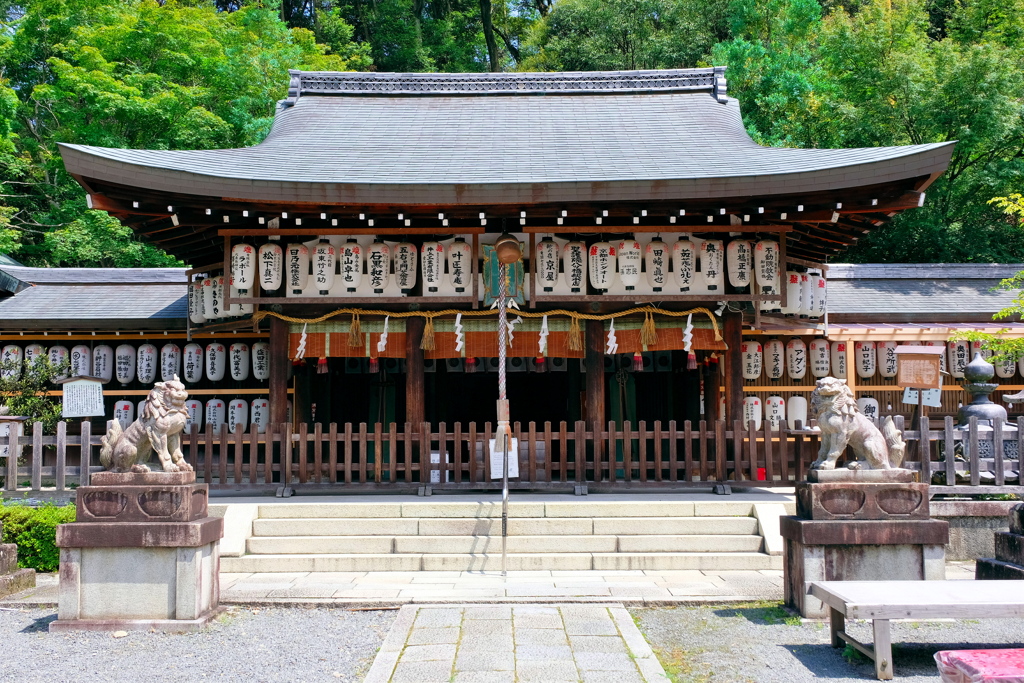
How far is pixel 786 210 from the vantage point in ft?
35.8

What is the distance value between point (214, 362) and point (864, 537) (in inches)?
431

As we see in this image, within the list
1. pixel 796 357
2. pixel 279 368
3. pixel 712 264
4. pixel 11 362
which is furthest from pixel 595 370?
pixel 11 362

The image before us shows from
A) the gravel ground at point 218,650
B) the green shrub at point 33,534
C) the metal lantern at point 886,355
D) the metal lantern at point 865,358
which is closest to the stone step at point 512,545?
the gravel ground at point 218,650

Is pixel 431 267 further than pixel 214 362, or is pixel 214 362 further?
pixel 214 362

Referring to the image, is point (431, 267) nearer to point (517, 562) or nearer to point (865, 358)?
point (517, 562)

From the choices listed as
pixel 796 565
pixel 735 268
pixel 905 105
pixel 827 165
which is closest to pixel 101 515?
pixel 796 565

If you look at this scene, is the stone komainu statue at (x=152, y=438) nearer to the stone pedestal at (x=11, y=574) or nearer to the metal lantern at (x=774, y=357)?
the stone pedestal at (x=11, y=574)

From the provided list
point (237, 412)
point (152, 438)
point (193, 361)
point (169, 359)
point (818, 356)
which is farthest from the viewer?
point (818, 356)

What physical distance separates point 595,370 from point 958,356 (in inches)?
308

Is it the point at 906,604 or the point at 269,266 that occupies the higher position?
the point at 269,266

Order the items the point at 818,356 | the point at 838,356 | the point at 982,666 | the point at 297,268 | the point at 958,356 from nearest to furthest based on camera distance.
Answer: the point at 982,666 < the point at 297,268 < the point at 818,356 < the point at 838,356 < the point at 958,356

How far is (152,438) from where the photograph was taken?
6.64 m

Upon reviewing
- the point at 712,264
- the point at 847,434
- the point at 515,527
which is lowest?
the point at 515,527

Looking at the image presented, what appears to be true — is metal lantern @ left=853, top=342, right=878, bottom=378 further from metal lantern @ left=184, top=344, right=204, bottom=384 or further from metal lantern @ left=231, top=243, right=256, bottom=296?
metal lantern @ left=184, top=344, right=204, bottom=384
